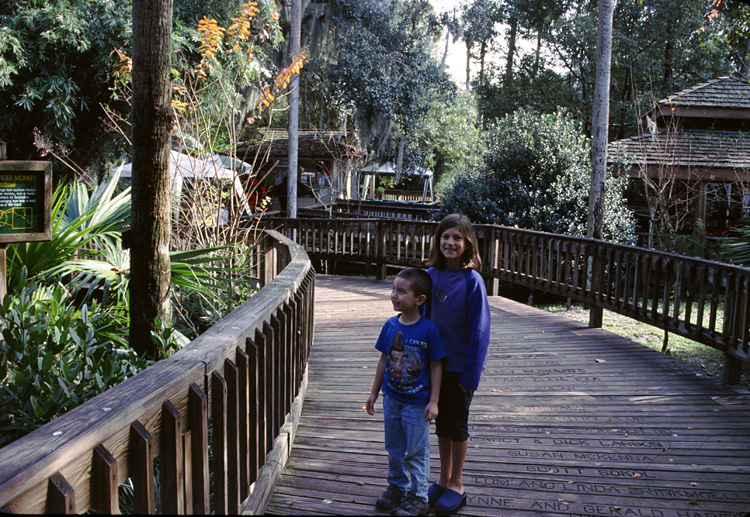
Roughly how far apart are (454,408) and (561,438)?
1603 millimetres

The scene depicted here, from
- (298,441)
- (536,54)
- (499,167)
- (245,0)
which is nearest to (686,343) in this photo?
(499,167)

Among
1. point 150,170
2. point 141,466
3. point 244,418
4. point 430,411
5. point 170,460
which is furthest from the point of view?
point 150,170

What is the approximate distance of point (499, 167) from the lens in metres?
16.3

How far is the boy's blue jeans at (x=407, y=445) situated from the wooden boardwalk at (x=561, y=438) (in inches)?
10.3

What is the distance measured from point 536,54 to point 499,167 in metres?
16.9

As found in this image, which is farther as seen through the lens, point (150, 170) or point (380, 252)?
point (380, 252)

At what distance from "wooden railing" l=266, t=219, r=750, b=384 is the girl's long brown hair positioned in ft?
12.2

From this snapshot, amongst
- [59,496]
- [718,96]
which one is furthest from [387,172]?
[59,496]

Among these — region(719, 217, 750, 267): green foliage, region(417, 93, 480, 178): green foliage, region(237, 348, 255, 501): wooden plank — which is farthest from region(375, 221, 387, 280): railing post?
region(417, 93, 480, 178): green foliage

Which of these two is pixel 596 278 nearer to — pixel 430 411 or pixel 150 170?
pixel 430 411

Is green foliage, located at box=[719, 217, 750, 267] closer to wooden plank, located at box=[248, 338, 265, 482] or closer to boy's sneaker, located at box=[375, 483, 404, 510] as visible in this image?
boy's sneaker, located at box=[375, 483, 404, 510]

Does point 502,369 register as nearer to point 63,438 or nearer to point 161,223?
point 161,223

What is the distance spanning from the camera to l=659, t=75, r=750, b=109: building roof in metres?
19.2

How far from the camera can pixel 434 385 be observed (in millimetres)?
3398
